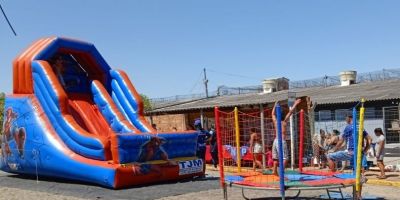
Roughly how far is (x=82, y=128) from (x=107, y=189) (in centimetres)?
231

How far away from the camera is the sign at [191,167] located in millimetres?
12312

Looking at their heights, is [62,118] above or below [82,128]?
above

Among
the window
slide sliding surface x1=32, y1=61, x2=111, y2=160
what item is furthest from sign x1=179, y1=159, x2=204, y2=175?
the window

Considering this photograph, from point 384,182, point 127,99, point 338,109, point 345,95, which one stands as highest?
point 345,95

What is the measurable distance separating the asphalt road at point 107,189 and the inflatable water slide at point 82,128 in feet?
0.72

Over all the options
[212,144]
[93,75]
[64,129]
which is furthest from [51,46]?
[212,144]

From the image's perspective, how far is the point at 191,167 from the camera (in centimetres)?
1259

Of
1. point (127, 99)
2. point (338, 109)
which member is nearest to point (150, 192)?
point (127, 99)

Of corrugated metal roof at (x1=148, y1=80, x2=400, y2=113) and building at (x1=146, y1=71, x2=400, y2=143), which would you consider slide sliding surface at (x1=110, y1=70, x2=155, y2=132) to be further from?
corrugated metal roof at (x1=148, y1=80, x2=400, y2=113)

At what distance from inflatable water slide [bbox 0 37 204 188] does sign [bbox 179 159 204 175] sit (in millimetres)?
24

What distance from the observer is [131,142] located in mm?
11086

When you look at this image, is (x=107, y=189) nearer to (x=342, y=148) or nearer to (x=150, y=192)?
(x=150, y=192)

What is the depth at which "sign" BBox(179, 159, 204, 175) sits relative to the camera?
40.4ft

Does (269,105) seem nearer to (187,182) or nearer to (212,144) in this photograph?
(212,144)
